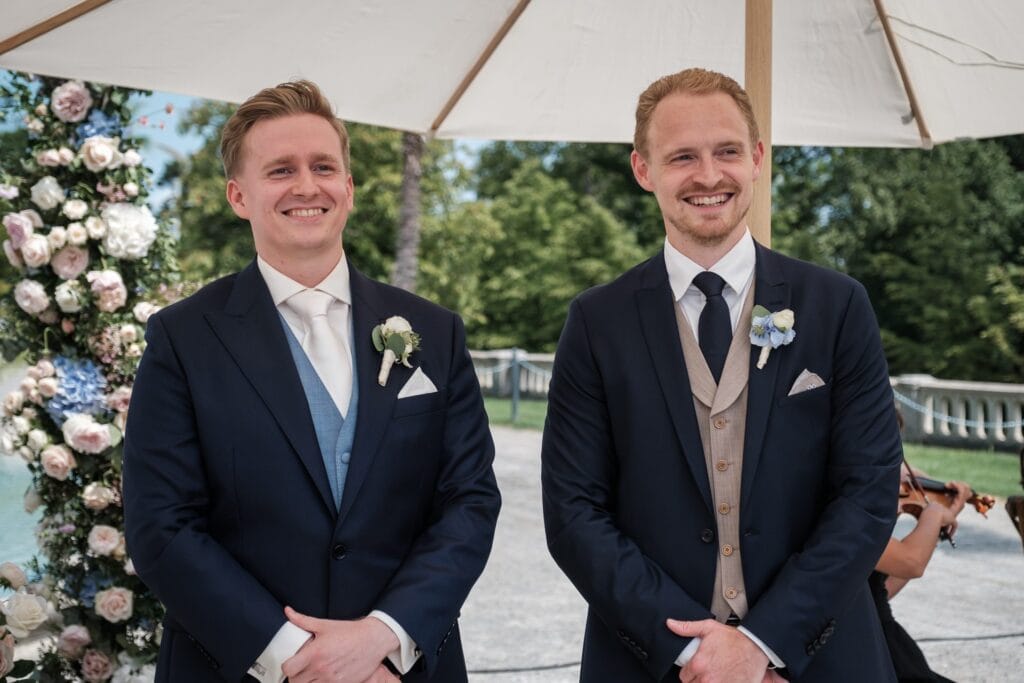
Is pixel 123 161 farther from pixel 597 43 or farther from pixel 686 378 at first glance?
pixel 686 378

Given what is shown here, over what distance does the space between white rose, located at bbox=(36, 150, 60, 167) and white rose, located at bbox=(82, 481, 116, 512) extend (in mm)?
1347

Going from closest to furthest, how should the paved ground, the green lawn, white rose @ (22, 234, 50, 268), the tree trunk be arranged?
white rose @ (22, 234, 50, 268)
the paved ground
the green lawn
the tree trunk

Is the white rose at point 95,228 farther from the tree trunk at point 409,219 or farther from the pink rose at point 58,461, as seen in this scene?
the tree trunk at point 409,219

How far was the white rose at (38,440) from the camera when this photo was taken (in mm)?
4391

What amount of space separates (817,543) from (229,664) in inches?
52.3

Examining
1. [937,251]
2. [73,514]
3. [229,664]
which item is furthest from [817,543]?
[937,251]

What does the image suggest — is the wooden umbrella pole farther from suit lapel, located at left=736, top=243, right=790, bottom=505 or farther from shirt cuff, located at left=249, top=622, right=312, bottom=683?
shirt cuff, located at left=249, top=622, right=312, bottom=683

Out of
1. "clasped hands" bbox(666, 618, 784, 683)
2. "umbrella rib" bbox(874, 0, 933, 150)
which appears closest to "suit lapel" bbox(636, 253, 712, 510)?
"clasped hands" bbox(666, 618, 784, 683)

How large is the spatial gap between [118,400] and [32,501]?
1.95 ft

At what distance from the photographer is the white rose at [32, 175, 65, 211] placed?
438cm

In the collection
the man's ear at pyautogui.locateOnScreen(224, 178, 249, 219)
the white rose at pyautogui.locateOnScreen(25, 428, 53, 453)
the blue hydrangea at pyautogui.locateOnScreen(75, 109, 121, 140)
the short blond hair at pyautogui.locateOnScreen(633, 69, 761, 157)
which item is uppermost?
the short blond hair at pyautogui.locateOnScreen(633, 69, 761, 157)

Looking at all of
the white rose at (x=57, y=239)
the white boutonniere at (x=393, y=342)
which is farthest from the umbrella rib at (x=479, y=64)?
the white boutonniere at (x=393, y=342)

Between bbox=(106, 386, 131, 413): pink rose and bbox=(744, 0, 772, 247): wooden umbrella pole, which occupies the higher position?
bbox=(744, 0, 772, 247): wooden umbrella pole

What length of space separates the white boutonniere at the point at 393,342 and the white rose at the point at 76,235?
237 cm
